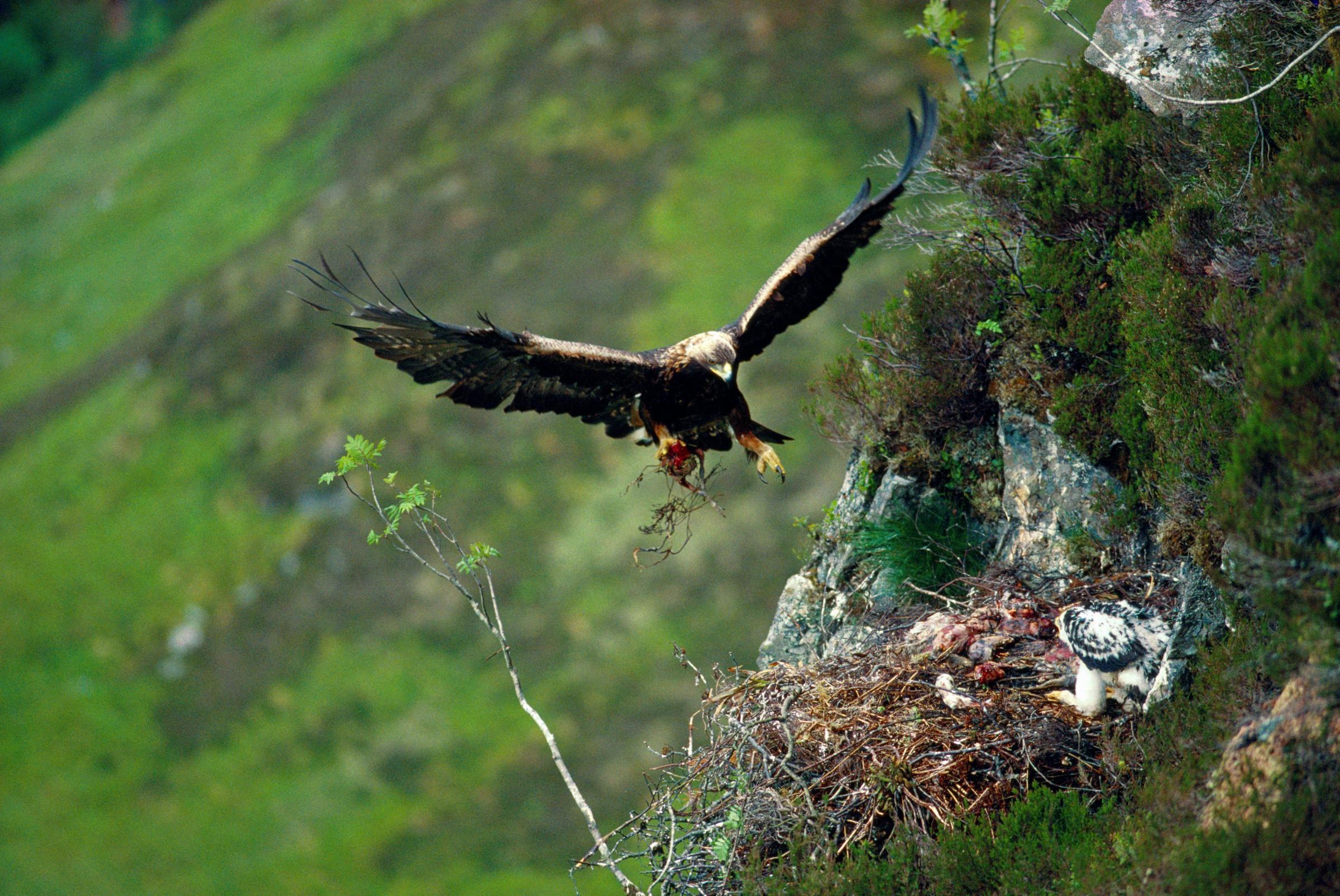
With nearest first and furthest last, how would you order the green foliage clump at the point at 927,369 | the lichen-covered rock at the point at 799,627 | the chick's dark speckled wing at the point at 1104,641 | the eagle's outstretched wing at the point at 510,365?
the chick's dark speckled wing at the point at 1104,641 → the eagle's outstretched wing at the point at 510,365 → the green foliage clump at the point at 927,369 → the lichen-covered rock at the point at 799,627

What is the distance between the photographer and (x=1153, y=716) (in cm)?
640

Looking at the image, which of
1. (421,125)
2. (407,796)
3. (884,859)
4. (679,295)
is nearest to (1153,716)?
(884,859)

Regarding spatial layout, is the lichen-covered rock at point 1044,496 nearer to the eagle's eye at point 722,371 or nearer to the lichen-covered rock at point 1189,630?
the lichen-covered rock at point 1189,630

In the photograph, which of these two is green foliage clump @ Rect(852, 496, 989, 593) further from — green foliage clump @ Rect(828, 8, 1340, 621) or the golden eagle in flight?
the golden eagle in flight

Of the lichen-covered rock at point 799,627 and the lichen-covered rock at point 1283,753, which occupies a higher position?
the lichen-covered rock at point 799,627

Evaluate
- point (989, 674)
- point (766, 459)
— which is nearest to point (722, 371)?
point (766, 459)

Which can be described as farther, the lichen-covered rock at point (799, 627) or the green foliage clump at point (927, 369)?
the lichen-covered rock at point (799, 627)

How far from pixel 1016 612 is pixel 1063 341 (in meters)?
1.95

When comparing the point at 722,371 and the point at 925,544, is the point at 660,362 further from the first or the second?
the point at 925,544

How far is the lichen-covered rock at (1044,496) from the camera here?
25.9 feet

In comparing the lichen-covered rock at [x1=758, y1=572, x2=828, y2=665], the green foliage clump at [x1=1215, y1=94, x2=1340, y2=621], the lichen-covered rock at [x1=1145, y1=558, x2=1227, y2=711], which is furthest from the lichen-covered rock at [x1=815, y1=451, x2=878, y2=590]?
the green foliage clump at [x1=1215, y1=94, x2=1340, y2=621]

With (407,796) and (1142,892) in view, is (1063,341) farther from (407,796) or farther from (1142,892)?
(407,796)

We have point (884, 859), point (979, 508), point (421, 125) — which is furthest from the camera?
point (421, 125)

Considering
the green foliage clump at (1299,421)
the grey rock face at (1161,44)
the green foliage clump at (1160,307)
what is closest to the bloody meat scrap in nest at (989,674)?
the green foliage clump at (1160,307)
